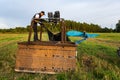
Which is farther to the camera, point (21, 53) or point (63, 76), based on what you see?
point (21, 53)

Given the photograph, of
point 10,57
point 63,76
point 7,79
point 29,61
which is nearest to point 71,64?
point 63,76

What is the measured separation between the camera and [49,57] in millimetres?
9922

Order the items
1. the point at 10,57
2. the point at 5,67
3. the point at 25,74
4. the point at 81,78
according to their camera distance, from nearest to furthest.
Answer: the point at 81,78
the point at 25,74
the point at 5,67
the point at 10,57

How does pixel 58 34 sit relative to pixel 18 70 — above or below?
above

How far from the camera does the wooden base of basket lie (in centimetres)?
986

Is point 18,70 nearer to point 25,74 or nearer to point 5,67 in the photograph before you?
point 25,74

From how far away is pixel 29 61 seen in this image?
32.9 feet

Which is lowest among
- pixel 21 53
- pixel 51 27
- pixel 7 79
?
pixel 7 79

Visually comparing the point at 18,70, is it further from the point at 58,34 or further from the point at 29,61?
the point at 58,34

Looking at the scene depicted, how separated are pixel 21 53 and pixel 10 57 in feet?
10.9

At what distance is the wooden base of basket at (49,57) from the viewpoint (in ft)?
32.3

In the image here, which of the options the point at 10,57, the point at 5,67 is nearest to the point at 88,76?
the point at 5,67

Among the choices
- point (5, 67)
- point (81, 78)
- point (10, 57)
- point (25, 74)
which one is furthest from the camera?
point (10, 57)

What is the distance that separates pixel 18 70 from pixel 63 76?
1.69 m
